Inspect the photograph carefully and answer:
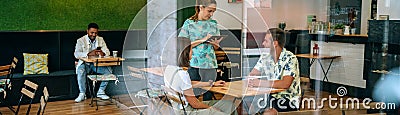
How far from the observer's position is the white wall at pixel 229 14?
7.45 m

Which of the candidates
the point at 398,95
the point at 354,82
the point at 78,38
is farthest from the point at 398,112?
the point at 78,38

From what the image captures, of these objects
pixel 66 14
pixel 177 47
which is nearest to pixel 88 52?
pixel 66 14

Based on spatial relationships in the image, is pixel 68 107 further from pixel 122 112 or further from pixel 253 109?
pixel 253 109

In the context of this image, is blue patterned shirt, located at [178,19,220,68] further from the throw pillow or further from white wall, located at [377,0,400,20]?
the throw pillow

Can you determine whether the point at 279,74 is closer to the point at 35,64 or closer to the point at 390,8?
the point at 390,8

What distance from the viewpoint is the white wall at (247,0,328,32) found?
7520mm

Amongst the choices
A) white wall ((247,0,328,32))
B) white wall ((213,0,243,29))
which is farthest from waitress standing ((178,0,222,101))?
white wall ((247,0,328,32))

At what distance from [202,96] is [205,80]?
17 cm

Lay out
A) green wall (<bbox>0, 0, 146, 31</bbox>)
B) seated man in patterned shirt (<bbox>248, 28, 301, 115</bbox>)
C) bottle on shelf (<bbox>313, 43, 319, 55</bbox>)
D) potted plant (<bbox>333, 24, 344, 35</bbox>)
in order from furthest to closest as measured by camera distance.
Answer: bottle on shelf (<bbox>313, 43, 319, 55</bbox>)
potted plant (<bbox>333, 24, 344, 35</bbox>)
green wall (<bbox>0, 0, 146, 31</bbox>)
seated man in patterned shirt (<bbox>248, 28, 301, 115</bbox>)

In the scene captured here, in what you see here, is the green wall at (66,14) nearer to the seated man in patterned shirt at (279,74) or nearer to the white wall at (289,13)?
the white wall at (289,13)

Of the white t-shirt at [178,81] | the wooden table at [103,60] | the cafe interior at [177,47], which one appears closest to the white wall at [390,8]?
the cafe interior at [177,47]

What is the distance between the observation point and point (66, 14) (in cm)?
718

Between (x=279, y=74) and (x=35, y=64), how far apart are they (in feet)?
13.6

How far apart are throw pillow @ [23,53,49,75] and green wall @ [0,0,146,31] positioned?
19.5 inches
